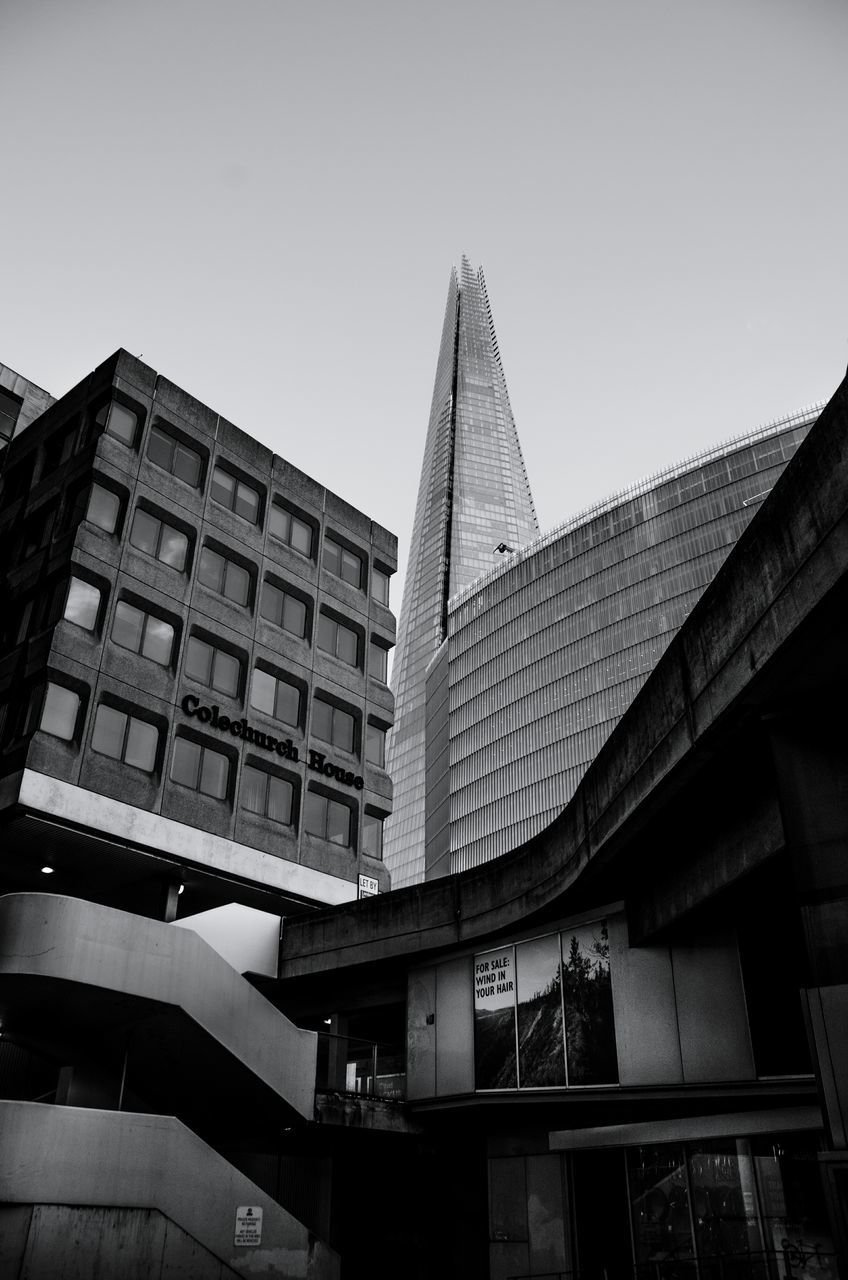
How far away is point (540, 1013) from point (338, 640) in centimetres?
1976

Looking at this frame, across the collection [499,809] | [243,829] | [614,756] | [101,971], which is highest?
[499,809]

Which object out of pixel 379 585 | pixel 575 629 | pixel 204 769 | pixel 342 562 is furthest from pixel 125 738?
pixel 575 629

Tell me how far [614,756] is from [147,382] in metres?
24.5

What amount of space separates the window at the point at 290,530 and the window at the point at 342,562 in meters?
0.98

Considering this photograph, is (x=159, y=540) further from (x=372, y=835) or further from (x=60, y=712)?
(x=372, y=835)

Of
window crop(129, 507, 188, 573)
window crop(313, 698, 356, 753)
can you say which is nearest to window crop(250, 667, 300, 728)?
window crop(313, 698, 356, 753)

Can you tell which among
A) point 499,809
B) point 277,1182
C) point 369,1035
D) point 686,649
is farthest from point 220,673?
point 499,809

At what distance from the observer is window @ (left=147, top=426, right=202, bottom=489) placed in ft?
118

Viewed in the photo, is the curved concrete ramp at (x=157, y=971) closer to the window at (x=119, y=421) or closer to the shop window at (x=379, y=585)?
the window at (x=119, y=421)

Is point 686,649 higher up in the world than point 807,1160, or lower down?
higher up

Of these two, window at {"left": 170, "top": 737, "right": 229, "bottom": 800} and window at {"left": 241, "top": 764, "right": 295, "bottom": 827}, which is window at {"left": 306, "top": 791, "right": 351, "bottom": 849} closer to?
window at {"left": 241, "top": 764, "right": 295, "bottom": 827}

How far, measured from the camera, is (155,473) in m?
35.3

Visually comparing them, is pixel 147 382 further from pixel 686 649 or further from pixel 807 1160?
pixel 807 1160

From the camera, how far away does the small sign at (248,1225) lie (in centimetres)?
2177
